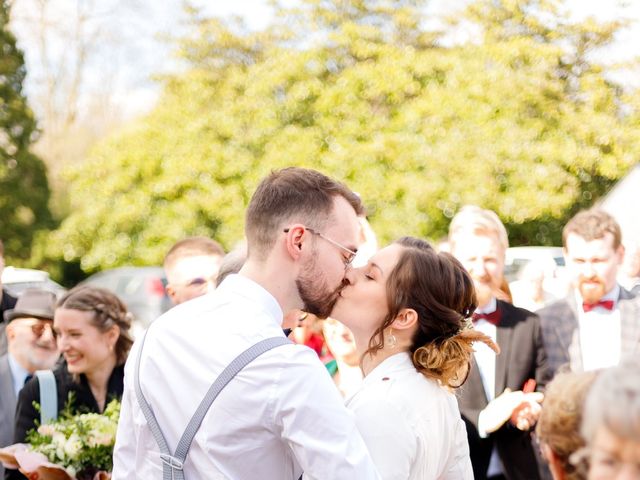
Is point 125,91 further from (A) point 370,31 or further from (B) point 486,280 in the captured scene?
(B) point 486,280

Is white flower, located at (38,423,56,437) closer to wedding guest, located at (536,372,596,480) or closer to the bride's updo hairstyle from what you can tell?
the bride's updo hairstyle

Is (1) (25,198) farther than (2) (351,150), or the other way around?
(1) (25,198)

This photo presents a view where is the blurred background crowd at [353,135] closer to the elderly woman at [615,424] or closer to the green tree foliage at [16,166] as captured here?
the green tree foliage at [16,166]

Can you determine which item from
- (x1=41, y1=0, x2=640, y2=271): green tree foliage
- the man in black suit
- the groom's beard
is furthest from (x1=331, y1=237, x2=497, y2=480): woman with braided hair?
(x1=41, y1=0, x2=640, y2=271): green tree foliage

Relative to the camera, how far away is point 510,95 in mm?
19375

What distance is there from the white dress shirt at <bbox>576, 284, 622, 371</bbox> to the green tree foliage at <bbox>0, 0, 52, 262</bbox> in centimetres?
2301

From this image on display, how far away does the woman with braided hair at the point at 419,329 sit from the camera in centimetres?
284

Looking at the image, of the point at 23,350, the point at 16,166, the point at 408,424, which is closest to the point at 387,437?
the point at 408,424

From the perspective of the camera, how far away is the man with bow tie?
16.3 feet

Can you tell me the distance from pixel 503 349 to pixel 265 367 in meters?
2.81

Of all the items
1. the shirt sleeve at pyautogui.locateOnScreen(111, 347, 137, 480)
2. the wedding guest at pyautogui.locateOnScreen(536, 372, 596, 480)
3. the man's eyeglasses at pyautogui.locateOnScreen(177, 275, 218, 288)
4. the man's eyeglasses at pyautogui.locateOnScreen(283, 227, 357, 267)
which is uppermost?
the man's eyeglasses at pyautogui.locateOnScreen(283, 227, 357, 267)

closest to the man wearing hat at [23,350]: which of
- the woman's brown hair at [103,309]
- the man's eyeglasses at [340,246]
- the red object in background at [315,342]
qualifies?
the woman's brown hair at [103,309]

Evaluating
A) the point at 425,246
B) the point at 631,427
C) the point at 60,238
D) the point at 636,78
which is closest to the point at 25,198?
the point at 60,238

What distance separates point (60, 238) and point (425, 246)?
76.3 feet
